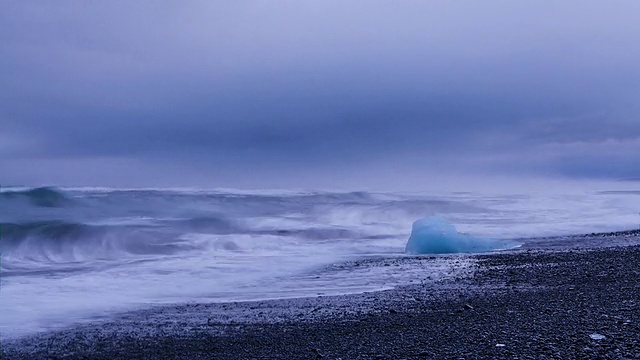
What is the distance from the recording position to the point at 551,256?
11.2m

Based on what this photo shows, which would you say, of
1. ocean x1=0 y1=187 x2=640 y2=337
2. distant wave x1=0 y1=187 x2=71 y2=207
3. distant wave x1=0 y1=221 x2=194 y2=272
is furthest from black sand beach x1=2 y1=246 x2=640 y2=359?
distant wave x1=0 y1=187 x2=71 y2=207

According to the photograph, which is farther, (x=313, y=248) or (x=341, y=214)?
(x=341, y=214)

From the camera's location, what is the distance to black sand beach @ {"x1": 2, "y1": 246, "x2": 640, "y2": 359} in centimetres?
500

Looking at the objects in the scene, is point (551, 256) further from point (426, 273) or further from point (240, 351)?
point (240, 351)

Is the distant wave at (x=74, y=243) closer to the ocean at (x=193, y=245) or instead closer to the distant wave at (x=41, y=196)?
the ocean at (x=193, y=245)

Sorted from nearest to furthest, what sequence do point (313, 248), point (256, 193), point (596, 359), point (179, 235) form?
point (596, 359) < point (313, 248) < point (179, 235) < point (256, 193)

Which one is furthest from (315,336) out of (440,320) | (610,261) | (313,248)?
(313,248)

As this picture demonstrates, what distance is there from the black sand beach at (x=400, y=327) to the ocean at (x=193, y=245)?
2.81ft

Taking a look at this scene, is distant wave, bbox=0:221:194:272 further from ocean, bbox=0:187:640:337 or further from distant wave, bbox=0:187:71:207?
distant wave, bbox=0:187:71:207

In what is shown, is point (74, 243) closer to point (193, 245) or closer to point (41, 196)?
point (193, 245)

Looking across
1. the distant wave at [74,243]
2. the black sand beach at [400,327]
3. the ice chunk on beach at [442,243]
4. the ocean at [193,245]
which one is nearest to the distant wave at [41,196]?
the ocean at [193,245]

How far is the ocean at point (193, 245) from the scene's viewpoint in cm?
872

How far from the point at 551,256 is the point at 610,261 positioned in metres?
1.37

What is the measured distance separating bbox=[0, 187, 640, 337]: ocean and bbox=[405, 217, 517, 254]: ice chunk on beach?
725 mm
